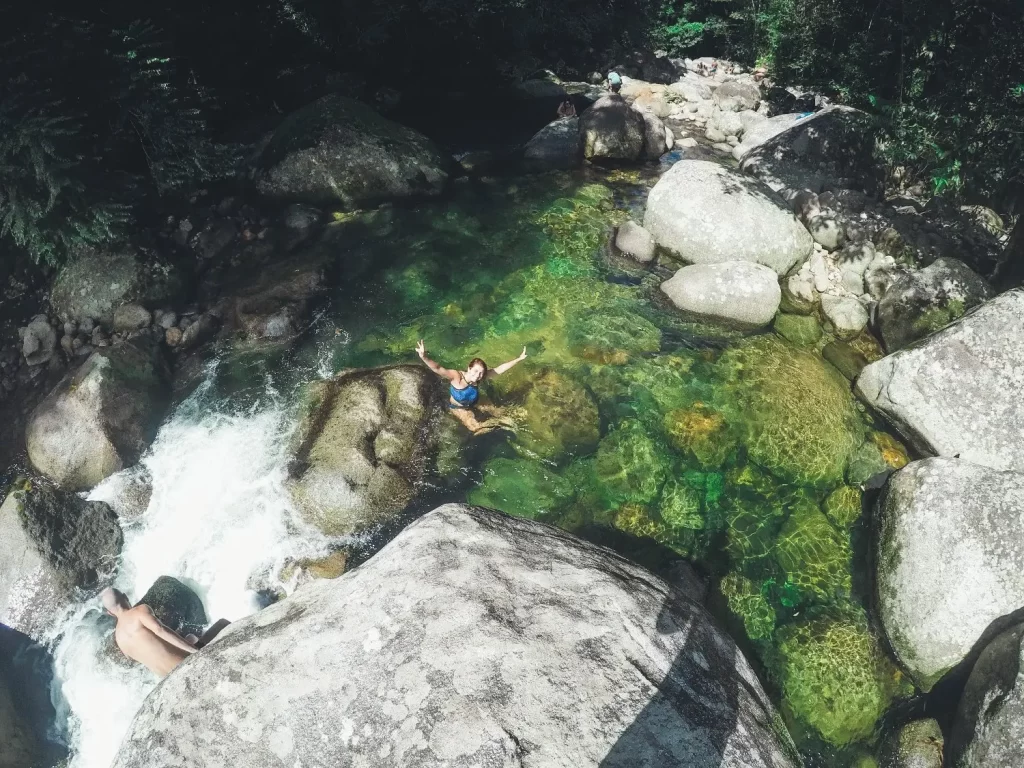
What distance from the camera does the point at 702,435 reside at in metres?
8.57

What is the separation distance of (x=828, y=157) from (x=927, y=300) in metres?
5.25

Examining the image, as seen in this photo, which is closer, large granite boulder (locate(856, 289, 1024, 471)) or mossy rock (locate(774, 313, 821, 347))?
large granite boulder (locate(856, 289, 1024, 471))

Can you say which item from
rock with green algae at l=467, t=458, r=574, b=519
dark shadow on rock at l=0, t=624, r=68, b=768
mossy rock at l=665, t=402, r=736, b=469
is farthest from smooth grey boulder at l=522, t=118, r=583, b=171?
dark shadow on rock at l=0, t=624, r=68, b=768

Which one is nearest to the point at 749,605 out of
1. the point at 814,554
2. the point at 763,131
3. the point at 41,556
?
the point at 814,554

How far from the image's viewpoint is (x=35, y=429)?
8367mm

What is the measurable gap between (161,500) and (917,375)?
10715 mm

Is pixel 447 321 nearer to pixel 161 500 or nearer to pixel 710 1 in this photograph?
pixel 161 500

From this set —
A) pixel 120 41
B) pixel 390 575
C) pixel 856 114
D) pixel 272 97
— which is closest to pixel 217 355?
pixel 120 41

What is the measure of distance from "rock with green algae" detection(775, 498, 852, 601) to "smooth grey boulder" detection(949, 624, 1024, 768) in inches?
59.5

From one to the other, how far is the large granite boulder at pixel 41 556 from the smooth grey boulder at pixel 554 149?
38.8 ft

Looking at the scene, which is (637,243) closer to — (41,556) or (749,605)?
(749,605)

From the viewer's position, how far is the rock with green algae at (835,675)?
6.11 m

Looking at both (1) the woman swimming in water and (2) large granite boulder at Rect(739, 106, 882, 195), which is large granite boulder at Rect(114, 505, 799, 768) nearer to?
(1) the woman swimming in water

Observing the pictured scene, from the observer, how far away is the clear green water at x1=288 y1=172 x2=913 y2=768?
6.63 m
